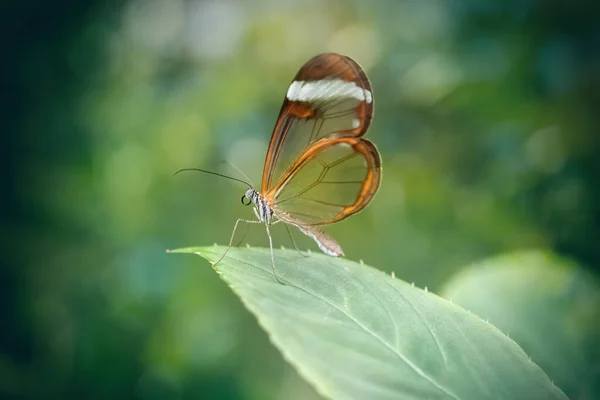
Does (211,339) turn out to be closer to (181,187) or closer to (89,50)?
(181,187)

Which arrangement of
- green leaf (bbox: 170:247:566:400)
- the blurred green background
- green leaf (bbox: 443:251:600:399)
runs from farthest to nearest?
the blurred green background, green leaf (bbox: 443:251:600:399), green leaf (bbox: 170:247:566:400)

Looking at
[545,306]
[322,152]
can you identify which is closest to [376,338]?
[322,152]

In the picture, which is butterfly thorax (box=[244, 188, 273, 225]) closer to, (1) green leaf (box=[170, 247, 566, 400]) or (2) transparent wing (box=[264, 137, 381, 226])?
(2) transparent wing (box=[264, 137, 381, 226])

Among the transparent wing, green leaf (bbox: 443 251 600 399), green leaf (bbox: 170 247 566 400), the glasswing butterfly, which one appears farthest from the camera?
the transparent wing

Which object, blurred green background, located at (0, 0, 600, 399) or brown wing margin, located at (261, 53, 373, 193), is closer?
brown wing margin, located at (261, 53, 373, 193)

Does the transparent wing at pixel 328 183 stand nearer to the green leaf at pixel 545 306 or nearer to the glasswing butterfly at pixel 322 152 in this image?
the glasswing butterfly at pixel 322 152

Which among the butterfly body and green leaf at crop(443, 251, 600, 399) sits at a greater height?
the butterfly body

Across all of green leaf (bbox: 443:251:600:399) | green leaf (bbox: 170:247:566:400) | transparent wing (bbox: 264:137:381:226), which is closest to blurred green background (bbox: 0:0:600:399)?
green leaf (bbox: 443:251:600:399)
